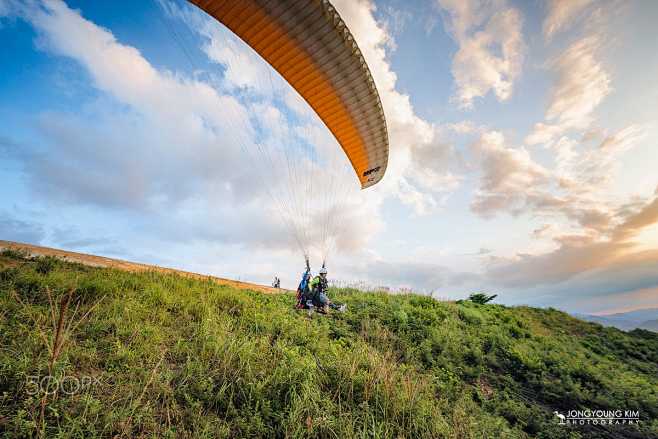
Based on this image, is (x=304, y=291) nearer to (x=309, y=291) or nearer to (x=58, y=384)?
(x=309, y=291)

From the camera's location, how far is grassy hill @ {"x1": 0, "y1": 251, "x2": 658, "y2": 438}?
3.11 meters

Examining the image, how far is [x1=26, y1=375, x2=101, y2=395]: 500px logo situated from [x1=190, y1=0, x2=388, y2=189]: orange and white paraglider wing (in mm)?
8442

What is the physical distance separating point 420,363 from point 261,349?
4269 millimetres

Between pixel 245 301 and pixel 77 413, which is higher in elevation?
pixel 245 301

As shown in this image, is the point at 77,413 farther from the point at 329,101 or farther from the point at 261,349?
the point at 329,101

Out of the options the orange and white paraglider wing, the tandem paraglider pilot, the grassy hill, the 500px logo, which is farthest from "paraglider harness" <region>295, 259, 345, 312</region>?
the 500px logo

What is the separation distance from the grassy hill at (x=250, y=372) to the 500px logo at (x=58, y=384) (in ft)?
0.06

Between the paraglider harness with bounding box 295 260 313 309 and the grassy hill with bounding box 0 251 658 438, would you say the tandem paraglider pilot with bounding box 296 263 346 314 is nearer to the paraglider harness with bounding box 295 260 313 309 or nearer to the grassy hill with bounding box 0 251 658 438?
the paraglider harness with bounding box 295 260 313 309

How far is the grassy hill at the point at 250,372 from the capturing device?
311cm

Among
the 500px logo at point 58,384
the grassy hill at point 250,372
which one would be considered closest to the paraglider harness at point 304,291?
the grassy hill at point 250,372

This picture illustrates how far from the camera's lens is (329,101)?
9.84 meters

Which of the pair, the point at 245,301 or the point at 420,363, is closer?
the point at 420,363

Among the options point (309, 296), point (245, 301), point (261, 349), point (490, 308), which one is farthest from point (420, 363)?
point (490, 308)

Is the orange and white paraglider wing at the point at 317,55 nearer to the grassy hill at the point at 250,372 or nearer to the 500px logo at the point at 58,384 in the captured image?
the grassy hill at the point at 250,372
